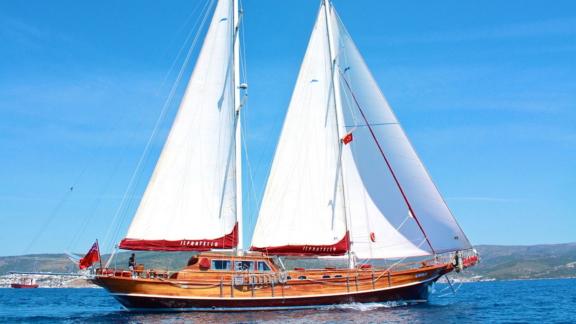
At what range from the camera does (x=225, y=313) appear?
3406 cm

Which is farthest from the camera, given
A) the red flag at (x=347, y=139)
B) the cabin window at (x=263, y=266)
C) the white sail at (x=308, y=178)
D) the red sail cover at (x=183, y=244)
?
the red flag at (x=347, y=139)

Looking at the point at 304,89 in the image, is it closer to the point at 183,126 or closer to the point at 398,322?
the point at 183,126

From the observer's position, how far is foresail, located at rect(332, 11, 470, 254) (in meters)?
37.5

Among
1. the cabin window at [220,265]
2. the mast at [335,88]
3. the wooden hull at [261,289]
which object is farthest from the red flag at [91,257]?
the mast at [335,88]

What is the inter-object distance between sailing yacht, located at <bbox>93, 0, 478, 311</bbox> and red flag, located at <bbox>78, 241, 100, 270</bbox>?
1222 millimetres

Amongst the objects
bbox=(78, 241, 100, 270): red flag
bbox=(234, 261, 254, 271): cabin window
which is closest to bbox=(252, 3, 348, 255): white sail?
bbox=(234, 261, 254, 271): cabin window

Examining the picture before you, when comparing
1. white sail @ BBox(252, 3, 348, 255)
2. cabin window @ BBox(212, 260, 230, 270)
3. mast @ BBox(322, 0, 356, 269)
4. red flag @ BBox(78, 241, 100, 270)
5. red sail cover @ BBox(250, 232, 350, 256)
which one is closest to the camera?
red flag @ BBox(78, 241, 100, 270)

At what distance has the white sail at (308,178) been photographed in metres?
37.9

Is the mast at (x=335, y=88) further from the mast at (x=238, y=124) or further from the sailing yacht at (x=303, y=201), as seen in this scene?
the mast at (x=238, y=124)

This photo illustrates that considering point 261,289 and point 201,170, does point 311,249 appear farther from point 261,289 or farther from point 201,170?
point 201,170

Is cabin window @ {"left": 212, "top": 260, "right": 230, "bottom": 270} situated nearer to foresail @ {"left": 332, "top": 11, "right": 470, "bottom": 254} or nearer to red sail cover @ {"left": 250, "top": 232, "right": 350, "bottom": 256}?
red sail cover @ {"left": 250, "top": 232, "right": 350, "bottom": 256}

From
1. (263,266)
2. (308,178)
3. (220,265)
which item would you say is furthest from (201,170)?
(263,266)

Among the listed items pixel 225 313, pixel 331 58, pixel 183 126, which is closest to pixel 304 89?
pixel 331 58

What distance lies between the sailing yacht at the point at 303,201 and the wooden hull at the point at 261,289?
73 mm
